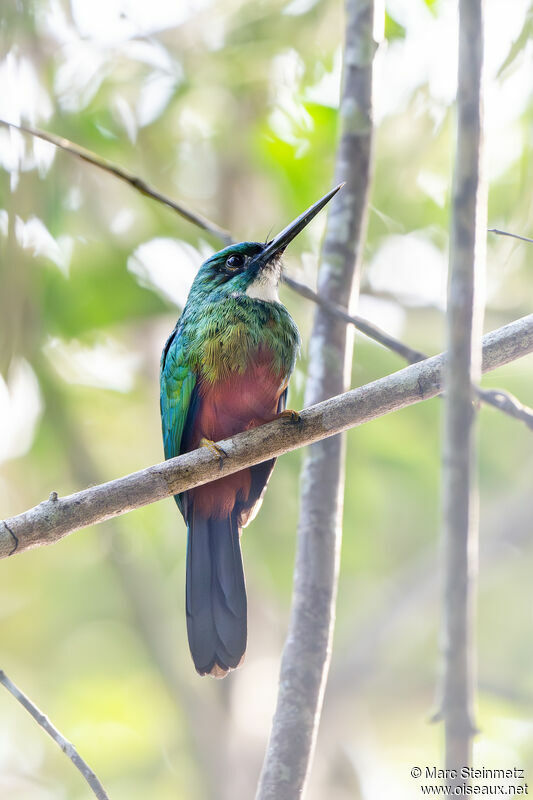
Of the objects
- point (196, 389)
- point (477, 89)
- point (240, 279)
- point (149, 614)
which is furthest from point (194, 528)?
point (149, 614)

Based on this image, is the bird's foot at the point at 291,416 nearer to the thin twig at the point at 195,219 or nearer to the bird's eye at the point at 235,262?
the thin twig at the point at 195,219

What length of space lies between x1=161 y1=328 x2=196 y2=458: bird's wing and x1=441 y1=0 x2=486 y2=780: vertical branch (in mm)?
1863

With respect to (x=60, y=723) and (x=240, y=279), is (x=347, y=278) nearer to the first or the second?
(x=240, y=279)

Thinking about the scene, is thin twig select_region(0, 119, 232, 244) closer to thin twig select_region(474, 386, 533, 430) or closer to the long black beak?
the long black beak

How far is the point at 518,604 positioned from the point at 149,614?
3599 millimetres

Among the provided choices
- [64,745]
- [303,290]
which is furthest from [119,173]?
[64,745]

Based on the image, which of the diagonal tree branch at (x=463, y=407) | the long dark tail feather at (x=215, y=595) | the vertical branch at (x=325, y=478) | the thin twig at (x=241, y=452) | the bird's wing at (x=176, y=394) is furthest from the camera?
the bird's wing at (x=176, y=394)

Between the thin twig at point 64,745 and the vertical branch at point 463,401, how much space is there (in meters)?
1.18

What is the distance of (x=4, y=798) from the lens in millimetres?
7129

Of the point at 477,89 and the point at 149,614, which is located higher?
the point at 149,614

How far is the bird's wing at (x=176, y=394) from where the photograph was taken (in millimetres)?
3303

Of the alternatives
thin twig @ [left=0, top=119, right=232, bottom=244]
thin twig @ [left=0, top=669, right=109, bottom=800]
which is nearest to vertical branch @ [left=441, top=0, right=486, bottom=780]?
thin twig @ [left=0, top=669, right=109, bottom=800]

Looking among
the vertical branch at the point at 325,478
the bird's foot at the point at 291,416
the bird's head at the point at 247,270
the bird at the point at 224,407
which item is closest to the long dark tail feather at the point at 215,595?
the bird at the point at 224,407

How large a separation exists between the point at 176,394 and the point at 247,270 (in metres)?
0.64
